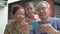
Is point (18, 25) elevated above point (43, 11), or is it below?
below

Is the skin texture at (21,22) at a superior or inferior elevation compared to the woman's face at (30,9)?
inferior

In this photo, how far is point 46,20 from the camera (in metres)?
0.91

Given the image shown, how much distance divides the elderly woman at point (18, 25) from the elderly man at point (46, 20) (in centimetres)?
10

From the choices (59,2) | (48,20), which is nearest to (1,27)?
(48,20)

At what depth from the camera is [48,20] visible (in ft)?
2.97

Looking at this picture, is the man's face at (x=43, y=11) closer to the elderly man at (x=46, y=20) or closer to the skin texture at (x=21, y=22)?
the elderly man at (x=46, y=20)

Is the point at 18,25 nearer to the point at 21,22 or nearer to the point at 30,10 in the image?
the point at 21,22

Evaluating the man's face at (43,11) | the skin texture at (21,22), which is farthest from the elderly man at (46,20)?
the skin texture at (21,22)

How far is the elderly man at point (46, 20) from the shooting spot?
90 cm

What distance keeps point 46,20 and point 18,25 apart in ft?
0.70

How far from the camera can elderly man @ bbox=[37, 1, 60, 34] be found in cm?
90

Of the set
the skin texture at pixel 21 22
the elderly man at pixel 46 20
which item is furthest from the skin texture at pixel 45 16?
the skin texture at pixel 21 22

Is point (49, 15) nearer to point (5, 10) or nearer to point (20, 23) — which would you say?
point (20, 23)

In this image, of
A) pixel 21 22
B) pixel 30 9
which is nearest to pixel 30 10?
pixel 30 9
